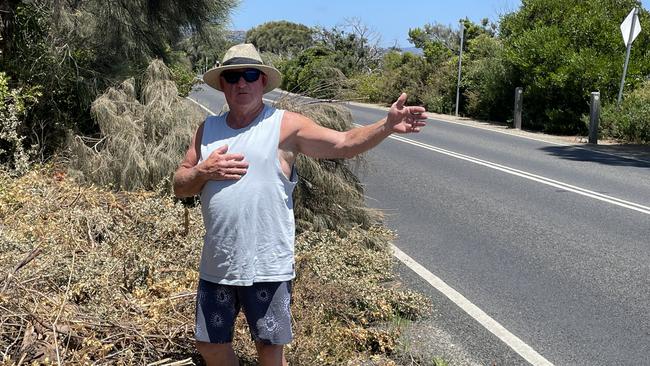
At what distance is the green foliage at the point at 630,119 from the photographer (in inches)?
656

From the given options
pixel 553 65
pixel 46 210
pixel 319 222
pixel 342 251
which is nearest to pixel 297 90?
pixel 319 222

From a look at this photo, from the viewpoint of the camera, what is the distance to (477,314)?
4.86 metres

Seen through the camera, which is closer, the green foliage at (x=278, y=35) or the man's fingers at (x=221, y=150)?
the man's fingers at (x=221, y=150)

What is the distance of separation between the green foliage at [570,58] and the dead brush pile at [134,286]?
15802mm

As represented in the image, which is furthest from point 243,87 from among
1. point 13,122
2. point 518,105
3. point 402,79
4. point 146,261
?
point 402,79

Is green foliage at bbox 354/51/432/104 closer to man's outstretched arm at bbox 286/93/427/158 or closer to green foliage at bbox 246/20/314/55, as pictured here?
man's outstretched arm at bbox 286/93/427/158

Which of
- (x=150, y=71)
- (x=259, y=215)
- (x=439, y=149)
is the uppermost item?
(x=150, y=71)

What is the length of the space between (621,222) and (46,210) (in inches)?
241

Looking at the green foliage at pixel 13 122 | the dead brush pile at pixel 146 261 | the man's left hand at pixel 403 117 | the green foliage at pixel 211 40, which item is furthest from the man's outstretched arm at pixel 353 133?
the green foliage at pixel 211 40

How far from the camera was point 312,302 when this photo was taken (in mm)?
4094

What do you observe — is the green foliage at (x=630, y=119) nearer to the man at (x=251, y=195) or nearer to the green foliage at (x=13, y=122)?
the green foliage at (x=13, y=122)

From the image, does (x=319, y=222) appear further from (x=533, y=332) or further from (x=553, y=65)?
(x=553, y=65)

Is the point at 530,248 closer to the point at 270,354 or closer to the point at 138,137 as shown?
the point at 138,137

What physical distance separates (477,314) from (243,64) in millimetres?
2833
